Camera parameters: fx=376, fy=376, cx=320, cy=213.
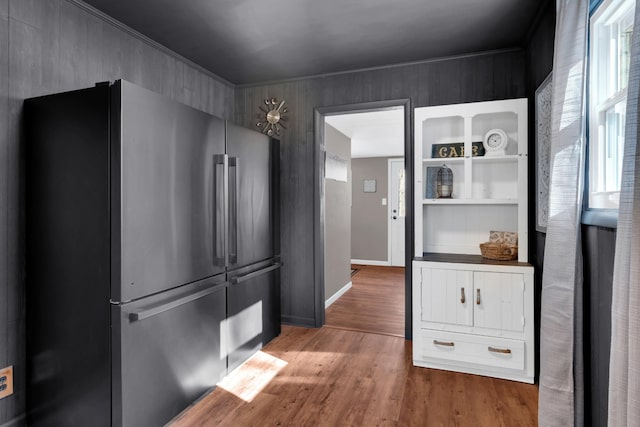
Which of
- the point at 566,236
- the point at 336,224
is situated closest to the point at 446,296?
the point at 566,236

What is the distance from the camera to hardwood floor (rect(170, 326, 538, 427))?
209 cm

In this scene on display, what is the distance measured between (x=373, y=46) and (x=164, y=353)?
2.55 m

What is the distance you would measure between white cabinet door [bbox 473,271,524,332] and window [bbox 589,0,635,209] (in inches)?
38.8

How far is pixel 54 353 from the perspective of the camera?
1.89 m

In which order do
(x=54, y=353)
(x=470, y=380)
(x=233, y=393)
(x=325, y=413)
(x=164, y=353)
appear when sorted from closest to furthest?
(x=54, y=353) → (x=164, y=353) → (x=325, y=413) → (x=233, y=393) → (x=470, y=380)

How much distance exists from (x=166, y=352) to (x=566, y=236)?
2.07 m

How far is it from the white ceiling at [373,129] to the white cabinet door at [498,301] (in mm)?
1751

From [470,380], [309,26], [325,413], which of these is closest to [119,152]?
[309,26]

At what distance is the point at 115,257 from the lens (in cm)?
177

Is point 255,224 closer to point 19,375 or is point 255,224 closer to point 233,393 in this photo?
point 233,393

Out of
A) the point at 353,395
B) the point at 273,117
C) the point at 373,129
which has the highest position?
the point at 373,129

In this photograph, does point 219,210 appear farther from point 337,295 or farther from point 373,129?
point 373,129

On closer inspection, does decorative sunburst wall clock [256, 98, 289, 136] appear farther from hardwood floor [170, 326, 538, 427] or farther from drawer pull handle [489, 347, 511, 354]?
drawer pull handle [489, 347, 511, 354]

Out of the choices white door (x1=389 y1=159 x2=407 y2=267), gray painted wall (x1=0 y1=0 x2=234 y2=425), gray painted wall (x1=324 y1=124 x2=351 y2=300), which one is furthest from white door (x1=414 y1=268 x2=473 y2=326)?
white door (x1=389 y1=159 x2=407 y2=267)
